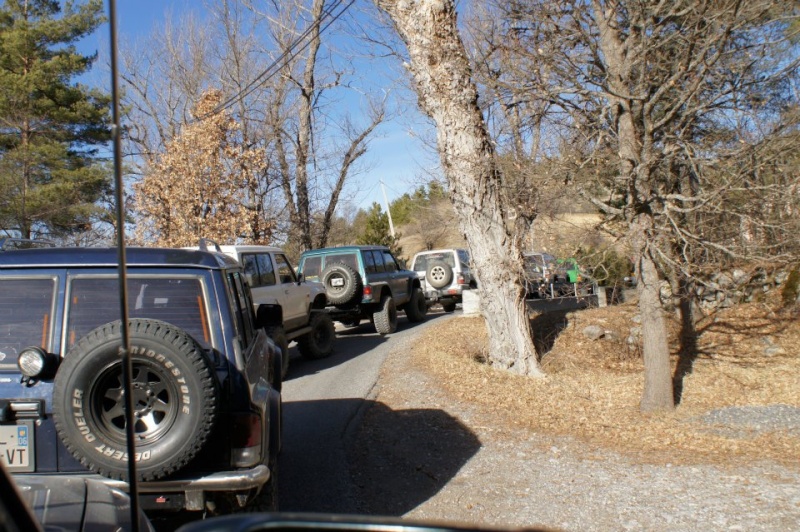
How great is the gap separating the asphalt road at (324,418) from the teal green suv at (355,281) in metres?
0.68

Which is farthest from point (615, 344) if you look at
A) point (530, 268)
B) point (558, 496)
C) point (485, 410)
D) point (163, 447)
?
point (163, 447)

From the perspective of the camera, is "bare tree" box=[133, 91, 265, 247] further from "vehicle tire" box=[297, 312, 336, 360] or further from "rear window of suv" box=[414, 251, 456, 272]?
"vehicle tire" box=[297, 312, 336, 360]

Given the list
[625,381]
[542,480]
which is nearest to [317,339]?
[625,381]

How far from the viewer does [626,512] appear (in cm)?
520

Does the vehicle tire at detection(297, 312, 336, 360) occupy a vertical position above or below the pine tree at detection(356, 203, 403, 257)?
below

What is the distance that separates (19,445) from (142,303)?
42.0 inches

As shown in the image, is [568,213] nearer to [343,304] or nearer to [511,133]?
[511,133]

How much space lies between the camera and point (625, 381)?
34.1 ft

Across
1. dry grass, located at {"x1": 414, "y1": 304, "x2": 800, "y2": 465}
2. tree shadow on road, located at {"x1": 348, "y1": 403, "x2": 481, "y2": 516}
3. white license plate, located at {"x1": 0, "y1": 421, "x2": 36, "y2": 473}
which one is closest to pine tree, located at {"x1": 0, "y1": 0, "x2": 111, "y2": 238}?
dry grass, located at {"x1": 414, "y1": 304, "x2": 800, "y2": 465}

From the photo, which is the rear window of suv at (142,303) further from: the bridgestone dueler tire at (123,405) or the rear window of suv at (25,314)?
the bridgestone dueler tire at (123,405)

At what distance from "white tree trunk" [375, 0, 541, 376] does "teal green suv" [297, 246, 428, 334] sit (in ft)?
12.8

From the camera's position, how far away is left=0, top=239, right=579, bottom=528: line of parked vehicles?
3674 mm

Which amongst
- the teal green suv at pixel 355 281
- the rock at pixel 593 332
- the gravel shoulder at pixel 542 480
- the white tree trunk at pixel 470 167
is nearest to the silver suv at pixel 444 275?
the teal green suv at pixel 355 281

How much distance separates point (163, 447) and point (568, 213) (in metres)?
7.93
